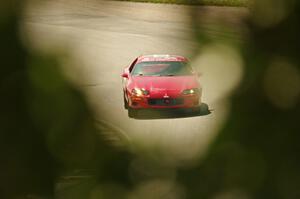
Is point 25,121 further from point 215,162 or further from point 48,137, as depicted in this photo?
point 215,162

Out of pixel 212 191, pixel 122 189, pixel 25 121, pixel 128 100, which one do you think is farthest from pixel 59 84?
pixel 128 100

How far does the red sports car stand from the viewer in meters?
1.11

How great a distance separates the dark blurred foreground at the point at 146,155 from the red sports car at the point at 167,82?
0.13 m

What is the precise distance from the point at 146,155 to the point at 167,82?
Result: 0.27 meters

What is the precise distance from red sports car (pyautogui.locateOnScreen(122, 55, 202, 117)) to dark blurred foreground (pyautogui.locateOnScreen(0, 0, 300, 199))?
5.1 inches

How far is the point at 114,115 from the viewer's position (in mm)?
1058

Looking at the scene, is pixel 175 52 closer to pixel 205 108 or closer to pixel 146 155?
pixel 146 155

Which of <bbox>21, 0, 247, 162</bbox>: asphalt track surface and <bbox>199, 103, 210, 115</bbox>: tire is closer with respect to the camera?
<bbox>21, 0, 247, 162</bbox>: asphalt track surface

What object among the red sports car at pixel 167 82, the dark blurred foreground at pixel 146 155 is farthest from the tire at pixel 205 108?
the dark blurred foreground at pixel 146 155

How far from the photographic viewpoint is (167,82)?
48.6 inches

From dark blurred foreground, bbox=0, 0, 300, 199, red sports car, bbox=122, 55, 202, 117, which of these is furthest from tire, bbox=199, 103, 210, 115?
dark blurred foreground, bbox=0, 0, 300, 199

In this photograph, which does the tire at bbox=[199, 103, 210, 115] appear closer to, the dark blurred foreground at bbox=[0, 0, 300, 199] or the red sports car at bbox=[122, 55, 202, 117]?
the red sports car at bbox=[122, 55, 202, 117]

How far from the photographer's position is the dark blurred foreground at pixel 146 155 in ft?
3.15

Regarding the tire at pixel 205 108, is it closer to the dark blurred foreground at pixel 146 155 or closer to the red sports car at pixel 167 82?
the red sports car at pixel 167 82
